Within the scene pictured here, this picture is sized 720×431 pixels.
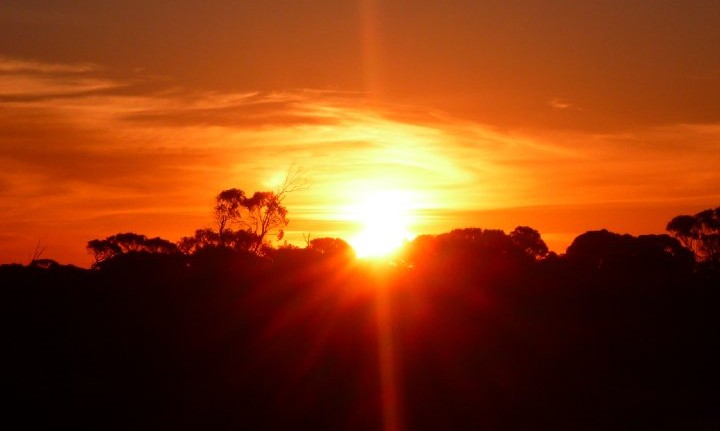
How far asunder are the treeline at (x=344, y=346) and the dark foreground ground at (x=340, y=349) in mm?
72

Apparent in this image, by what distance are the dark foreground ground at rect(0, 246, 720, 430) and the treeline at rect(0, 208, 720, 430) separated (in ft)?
0.24

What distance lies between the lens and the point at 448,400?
26.1 meters

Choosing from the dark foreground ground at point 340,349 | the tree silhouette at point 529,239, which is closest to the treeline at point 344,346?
the dark foreground ground at point 340,349

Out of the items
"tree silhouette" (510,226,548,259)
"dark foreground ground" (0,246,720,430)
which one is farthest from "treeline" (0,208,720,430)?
"tree silhouette" (510,226,548,259)

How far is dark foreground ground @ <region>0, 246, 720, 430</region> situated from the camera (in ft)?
80.1

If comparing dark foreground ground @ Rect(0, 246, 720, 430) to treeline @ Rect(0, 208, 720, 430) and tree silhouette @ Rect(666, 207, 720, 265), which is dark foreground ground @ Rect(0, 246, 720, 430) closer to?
treeline @ Rect(0, 208, 720, 430)

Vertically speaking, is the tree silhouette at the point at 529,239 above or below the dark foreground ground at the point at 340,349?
above

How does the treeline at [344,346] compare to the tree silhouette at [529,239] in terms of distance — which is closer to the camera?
the treeline at [344,346]

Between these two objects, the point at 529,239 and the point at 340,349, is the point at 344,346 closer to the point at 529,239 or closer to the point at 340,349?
the point at 340,349

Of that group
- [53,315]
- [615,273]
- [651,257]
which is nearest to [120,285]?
[53,315]

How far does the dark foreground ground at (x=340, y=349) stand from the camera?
24406 mm

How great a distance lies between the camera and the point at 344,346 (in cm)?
2888

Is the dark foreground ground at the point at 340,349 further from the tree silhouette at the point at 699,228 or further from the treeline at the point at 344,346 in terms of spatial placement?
the tree silhouette at the point at 699,228

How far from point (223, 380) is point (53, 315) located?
22.1 feet
